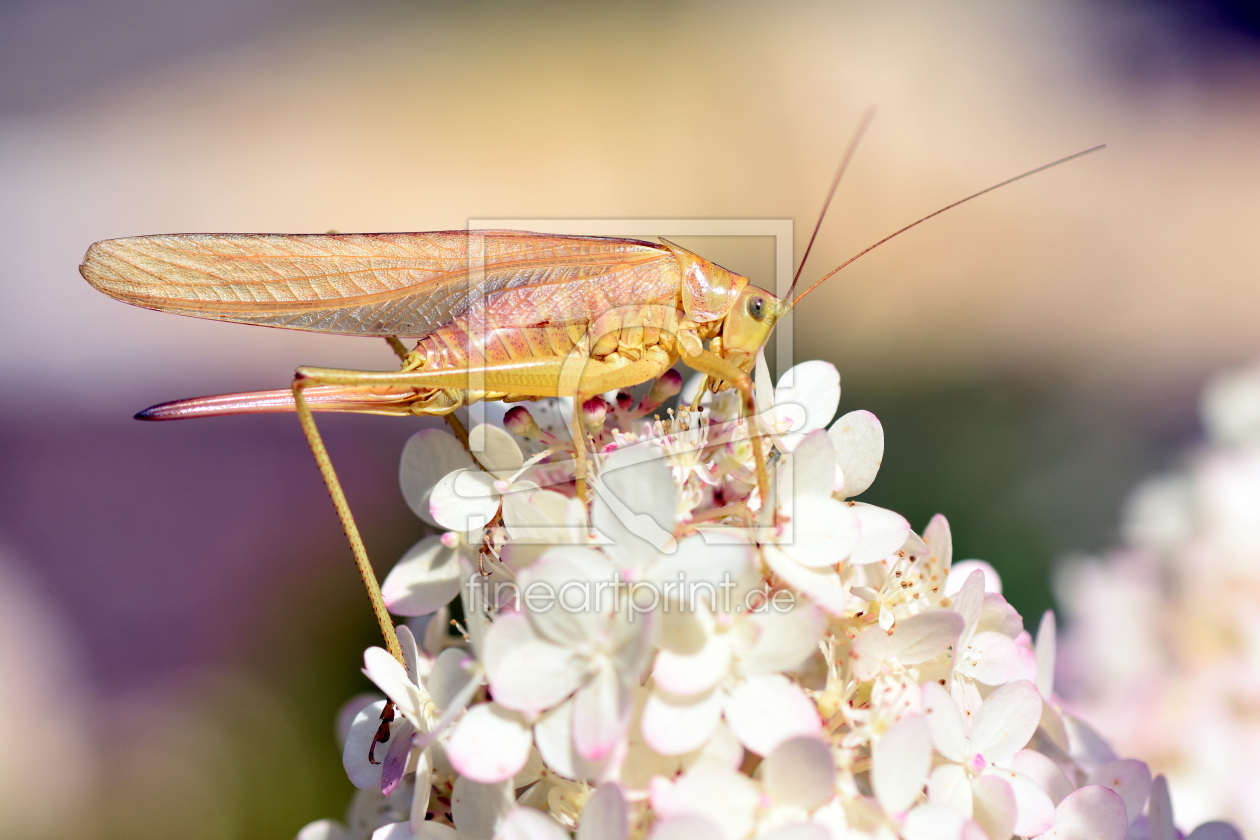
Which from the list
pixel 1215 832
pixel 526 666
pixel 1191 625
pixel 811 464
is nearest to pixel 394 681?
pixel 526 666

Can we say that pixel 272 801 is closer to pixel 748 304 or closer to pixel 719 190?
pixel 748 304

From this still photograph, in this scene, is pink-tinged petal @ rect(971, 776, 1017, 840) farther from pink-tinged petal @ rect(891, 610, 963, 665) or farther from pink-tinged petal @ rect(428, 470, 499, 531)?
pink-tinged petal @ rect(428, 470, 499, 531)

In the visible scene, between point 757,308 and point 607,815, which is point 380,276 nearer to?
point 757,308

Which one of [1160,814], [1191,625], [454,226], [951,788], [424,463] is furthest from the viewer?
[454,226]

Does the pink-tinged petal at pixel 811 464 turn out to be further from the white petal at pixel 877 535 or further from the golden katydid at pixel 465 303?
the golden katydid at pixel 465 303

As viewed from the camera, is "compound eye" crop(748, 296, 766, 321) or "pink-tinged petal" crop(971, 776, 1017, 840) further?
"compound eye" crop(748, 296, 766, 321)

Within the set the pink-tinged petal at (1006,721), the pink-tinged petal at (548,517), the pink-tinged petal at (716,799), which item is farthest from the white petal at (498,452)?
the pink-tinged petal at (1006,721)

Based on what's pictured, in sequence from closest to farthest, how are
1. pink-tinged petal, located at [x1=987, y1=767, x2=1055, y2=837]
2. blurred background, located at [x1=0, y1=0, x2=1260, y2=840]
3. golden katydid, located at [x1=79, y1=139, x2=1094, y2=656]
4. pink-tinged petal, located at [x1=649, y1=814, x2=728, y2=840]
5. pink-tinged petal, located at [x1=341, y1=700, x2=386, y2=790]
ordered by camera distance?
pink-tinged petal, located at [x1=649, y1=814, x2=728, y2=840] < pink-tinged petal, located at [x1=987, y1=767, x2=1055, y2=837] < pink-tinged petal, located at [x1=341, y1=700, x2=386, y2=790] < golden katydid, located at [x1=79, y1=139, x2=1094, y2=656] < blurred background, located at [x1=0, y1=0, x2=1260, y2=840]

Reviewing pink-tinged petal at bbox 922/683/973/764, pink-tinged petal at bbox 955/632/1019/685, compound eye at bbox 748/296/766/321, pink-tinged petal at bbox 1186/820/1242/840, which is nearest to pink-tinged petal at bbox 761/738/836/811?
pink-tinged petal at bbox 922/683/973/764
